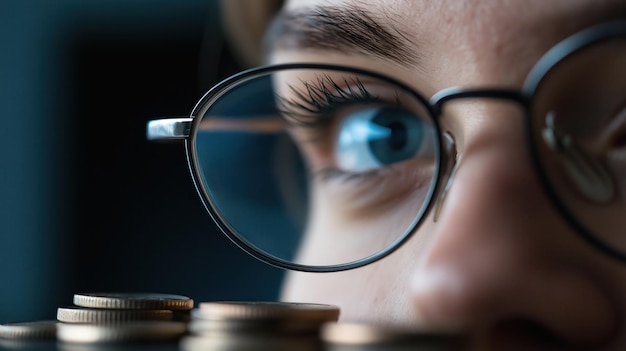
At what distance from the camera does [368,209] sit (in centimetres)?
54

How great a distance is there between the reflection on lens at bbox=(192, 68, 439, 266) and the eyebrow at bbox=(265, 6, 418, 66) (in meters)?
0.02

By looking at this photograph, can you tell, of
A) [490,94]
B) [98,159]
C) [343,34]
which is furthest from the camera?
[98,159]

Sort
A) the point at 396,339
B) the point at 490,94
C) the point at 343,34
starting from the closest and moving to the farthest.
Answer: the point at 396,339, the point at 490,94, the point at 343,34

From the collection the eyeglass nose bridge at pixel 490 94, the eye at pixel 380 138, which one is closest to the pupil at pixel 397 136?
the eye at pixel 380 138

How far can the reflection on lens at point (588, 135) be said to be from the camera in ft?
1.31

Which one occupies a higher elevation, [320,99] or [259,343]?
[320,99]

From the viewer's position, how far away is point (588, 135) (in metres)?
0.43

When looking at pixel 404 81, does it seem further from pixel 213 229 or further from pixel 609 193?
pixel 213 229

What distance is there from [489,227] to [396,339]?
108mm

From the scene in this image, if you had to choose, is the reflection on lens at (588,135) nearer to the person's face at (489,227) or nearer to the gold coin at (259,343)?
the person's face at (489,227)

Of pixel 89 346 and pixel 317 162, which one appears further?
pixel 317 162

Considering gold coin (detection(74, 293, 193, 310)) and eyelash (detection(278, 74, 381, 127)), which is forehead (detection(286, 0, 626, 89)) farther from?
gold coin (detection(74, 293, 193, 310))

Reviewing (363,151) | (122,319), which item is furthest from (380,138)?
(122,319)

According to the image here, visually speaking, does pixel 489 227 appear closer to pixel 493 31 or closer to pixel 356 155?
pixel 493 31
